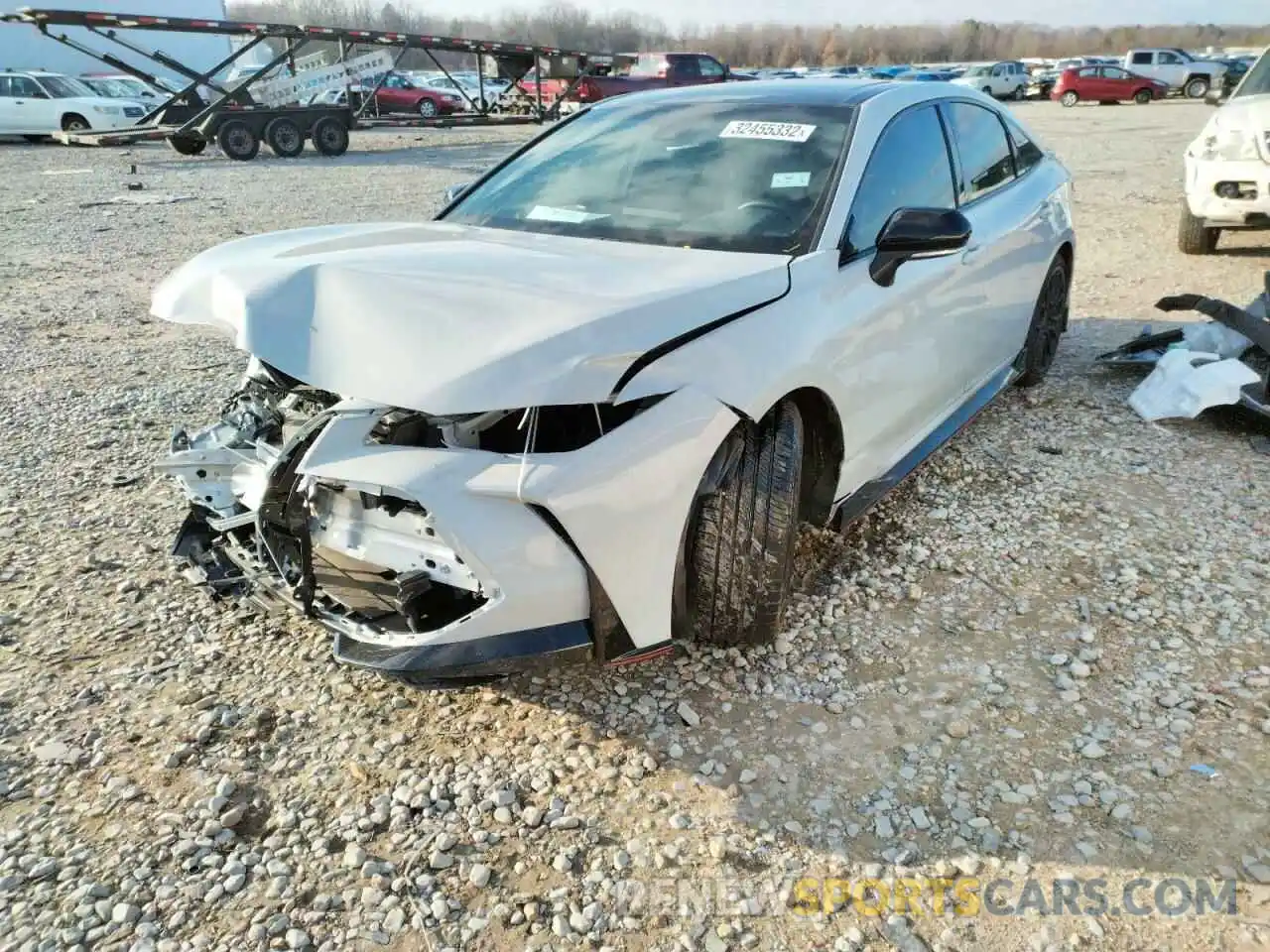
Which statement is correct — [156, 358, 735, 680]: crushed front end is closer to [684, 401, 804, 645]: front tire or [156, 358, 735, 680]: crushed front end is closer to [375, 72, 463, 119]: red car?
[684, 401, 804, 645]: front tire

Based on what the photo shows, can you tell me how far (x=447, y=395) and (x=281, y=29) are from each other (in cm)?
1774

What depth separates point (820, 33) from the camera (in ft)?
341

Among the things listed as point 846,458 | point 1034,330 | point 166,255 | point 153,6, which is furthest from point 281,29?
point 153,6

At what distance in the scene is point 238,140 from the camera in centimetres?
1691

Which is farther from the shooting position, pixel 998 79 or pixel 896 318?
pixel 998 79

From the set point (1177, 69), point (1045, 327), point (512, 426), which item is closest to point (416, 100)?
point (1045, 327)

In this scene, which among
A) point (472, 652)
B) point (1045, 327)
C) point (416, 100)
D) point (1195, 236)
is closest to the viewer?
point (472, 652)

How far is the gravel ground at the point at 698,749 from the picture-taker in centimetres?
202

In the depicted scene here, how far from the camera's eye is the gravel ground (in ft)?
6.63

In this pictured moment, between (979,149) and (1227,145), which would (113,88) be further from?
(979,149)

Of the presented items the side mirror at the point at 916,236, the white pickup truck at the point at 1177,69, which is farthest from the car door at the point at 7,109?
the white pickup truck at the point at 1177,69

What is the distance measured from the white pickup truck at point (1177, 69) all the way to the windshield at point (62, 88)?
33.0 meters

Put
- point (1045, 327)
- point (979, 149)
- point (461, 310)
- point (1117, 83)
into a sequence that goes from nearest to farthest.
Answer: point (461, 310)
point (979, 149)
point (1045, 327)
point (1117, 83)

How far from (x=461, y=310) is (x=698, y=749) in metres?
1.34
